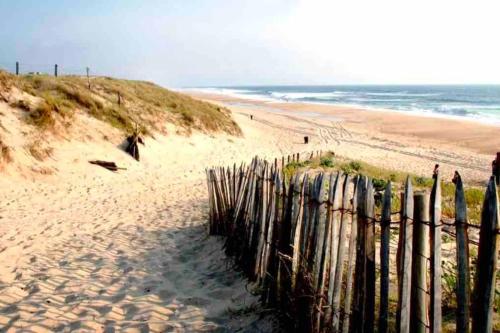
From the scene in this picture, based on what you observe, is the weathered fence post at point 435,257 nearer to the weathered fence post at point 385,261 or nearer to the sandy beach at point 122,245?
the weathered fence post at point 385,261

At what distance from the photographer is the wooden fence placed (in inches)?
109

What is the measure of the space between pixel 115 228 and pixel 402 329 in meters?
6.83

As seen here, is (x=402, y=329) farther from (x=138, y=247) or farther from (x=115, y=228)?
(x=115, y=228)

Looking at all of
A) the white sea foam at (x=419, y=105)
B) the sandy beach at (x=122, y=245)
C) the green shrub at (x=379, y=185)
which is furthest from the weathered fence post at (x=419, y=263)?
the white sea foam at (x=419, y=105)

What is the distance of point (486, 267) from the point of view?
2.65 metres

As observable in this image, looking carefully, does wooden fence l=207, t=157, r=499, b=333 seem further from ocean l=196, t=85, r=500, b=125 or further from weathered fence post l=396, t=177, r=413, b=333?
ocean l=196, t=85, r=500, b=125

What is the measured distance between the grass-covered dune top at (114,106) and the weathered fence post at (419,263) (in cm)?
1419

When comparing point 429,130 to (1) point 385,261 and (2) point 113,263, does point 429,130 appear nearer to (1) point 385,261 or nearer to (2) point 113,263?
(2) point 113,263

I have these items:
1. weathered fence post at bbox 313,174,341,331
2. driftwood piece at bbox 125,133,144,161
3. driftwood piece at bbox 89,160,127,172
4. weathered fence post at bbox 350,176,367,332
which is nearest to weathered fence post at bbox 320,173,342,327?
weathered fence post at bbox 313,174,341,331

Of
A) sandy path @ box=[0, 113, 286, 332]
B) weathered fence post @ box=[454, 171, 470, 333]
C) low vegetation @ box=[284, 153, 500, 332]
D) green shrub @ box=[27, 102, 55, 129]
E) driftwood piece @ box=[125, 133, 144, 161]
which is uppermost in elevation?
green shrub @ box=[27, 102, 55, 129]

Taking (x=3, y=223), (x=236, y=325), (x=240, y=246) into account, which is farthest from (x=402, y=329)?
(x=3, y=223)

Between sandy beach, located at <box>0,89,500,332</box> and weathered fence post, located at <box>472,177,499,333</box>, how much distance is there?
7.11 ft

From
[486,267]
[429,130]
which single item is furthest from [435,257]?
[429,130]

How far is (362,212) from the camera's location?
3.60 meters
